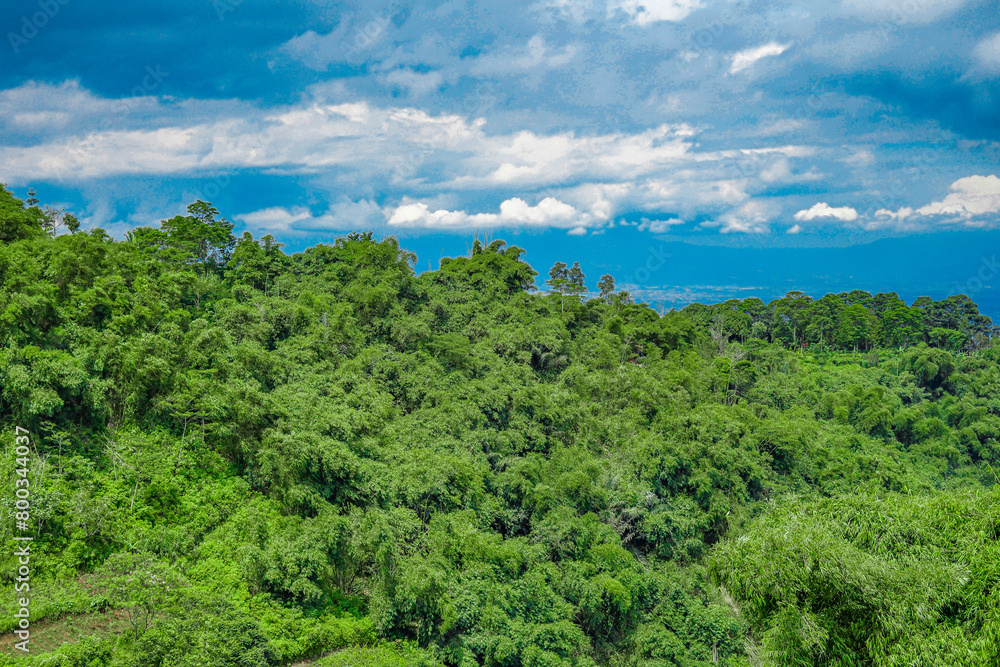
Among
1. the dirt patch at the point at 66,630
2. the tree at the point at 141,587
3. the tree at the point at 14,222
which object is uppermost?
the tree at the point at 14,222

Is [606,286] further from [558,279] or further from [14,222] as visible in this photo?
[14,222]

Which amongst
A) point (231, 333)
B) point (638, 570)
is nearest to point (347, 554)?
point (638, 570)

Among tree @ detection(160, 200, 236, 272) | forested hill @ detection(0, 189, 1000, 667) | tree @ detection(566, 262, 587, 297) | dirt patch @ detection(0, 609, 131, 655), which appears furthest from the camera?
tree @ detection(566, 262, 587, 297)

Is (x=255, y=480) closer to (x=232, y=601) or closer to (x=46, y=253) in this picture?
(x=232, y=601)

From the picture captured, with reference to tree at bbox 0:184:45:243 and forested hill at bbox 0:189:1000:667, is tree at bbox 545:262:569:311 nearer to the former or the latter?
forested hill at bbox 0:189:1000:667

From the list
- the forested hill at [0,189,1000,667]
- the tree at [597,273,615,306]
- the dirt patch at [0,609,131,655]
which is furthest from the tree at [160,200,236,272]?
the tree at [597,273,615,306]

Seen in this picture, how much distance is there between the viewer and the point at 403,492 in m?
17.3

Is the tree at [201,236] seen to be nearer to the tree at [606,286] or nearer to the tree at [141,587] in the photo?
the tree at [141,587]

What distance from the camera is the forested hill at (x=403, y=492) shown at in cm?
846

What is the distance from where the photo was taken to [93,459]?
47.2ft

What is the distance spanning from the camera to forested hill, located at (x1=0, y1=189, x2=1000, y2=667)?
8.46 metres

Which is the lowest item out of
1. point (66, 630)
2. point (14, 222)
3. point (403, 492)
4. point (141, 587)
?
point (66, 630)

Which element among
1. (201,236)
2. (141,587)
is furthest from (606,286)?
(141,587)

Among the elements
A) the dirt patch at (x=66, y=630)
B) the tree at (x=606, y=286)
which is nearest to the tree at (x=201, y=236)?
the dirt patch at (x=66, y=630)
